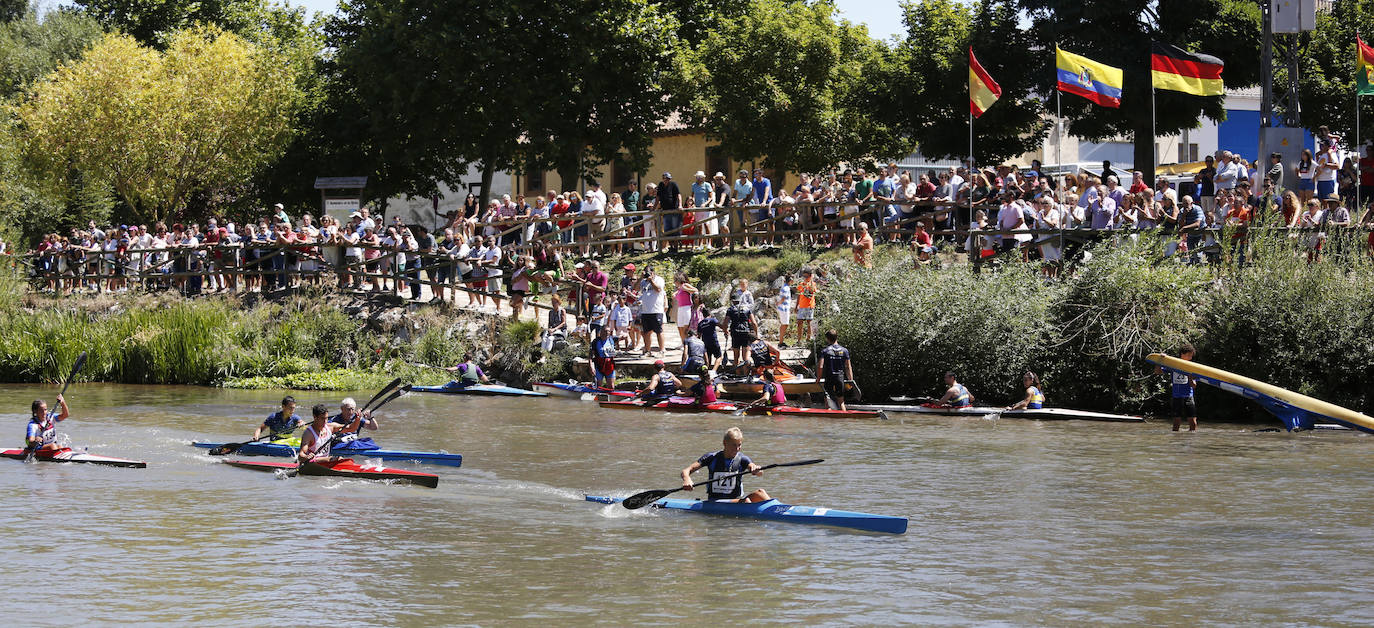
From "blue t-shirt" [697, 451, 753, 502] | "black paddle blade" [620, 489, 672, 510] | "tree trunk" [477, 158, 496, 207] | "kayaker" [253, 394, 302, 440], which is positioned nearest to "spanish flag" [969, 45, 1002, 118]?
"blue t-shirt" [697, 451, 753, 502]

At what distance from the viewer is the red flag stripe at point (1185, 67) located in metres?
27.5

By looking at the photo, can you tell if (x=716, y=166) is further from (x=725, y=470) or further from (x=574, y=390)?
(x=725, y=470)

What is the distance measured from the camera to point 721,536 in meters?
16.1

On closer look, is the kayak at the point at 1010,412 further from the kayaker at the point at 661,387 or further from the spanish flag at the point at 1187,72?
the spanish flag at the point at 1187,72

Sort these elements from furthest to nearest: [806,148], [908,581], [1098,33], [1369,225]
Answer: [806,148], [1098,33], [1369,225], [908,581]

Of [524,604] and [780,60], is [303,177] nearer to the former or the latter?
[780,60]

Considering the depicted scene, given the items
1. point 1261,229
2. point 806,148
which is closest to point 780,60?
point 806,148

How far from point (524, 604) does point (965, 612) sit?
3.96 metres

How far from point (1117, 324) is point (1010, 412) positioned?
8.24ft

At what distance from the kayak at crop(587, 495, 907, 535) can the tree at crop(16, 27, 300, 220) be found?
32.7m

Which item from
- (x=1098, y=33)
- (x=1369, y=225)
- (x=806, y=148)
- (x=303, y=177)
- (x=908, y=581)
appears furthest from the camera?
(x=303, y=177)

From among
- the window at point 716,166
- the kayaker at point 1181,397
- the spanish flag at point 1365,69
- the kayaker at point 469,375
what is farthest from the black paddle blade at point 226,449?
the window at point 716,166

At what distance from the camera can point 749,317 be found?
27.8m

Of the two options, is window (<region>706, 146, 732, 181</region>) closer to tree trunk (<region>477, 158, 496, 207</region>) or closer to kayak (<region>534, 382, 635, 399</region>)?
tree trunk (<region>477, 158, 496, 207</region>)
